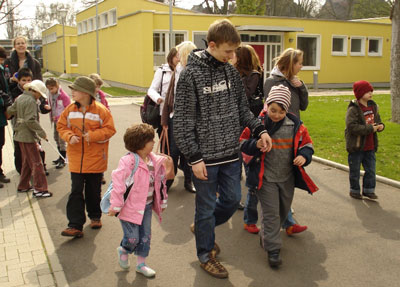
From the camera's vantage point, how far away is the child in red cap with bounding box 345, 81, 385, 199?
5855 millimetres

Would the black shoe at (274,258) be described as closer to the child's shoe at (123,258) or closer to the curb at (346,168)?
the child's shoe at (123,258)

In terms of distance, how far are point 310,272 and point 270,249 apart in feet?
1.29

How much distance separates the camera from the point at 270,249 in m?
4.11

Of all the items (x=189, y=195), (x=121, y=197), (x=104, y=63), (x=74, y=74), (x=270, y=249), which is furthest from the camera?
(x=74, y=74)

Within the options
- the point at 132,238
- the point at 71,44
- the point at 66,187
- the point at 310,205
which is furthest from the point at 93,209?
the point at 71,44

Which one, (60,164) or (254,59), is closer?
(254,59)

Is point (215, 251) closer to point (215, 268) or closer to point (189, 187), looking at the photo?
point (215, 268)

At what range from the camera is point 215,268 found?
3.93 metres

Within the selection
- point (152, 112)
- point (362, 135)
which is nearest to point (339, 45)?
point (362, 135)

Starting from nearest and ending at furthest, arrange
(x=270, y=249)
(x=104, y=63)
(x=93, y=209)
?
1. (x=270, y=249)
2. (x=93, y=209)
3. (x=104, y=63)

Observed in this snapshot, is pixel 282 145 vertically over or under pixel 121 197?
over

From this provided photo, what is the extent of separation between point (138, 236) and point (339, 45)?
93.4 feet

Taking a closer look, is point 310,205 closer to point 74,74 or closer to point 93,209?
point 93,209

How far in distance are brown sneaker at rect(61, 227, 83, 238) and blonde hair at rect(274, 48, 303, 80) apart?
2785 mm
